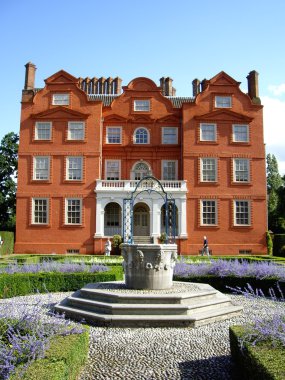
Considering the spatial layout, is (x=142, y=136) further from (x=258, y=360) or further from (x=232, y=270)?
(x=258, y=360)

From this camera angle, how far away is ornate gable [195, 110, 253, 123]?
1191 inches

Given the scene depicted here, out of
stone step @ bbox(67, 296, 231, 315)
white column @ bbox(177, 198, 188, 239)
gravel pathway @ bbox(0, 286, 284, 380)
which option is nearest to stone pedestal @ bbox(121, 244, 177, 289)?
stone step @ bbox(67, 296, 231, 315)

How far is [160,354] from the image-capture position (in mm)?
6641

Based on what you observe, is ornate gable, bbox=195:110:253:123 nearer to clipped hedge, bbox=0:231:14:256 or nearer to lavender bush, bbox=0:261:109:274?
clipped hedge, bbox=0:231:14:256

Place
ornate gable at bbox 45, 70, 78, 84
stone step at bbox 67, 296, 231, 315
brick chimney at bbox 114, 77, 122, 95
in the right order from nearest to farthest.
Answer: stone step at bbox 67, 296, 231, 315, ornate gable at bbox 45, 70, 78, 84, brick chimney at bbox 114, 77, 122, 95

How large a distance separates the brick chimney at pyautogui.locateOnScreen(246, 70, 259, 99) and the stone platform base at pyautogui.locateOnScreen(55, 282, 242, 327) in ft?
83.9

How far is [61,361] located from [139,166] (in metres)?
27.6

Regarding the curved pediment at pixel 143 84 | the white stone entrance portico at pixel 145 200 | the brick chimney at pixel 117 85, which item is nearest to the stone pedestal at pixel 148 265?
the white stone entrance portico at pixel 145 200

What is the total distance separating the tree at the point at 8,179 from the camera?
4247 centimetres

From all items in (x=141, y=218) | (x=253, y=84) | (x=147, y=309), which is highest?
(x=253, y=84)

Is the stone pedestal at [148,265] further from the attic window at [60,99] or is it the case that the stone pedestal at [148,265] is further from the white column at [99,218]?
the attic window at [60,99]

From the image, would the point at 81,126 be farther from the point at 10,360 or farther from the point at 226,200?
the point at 10,360

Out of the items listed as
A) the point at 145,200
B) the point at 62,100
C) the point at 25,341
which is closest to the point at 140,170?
the point at 145,200

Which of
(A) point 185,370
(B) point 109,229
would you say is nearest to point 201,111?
(B) point 109,229
